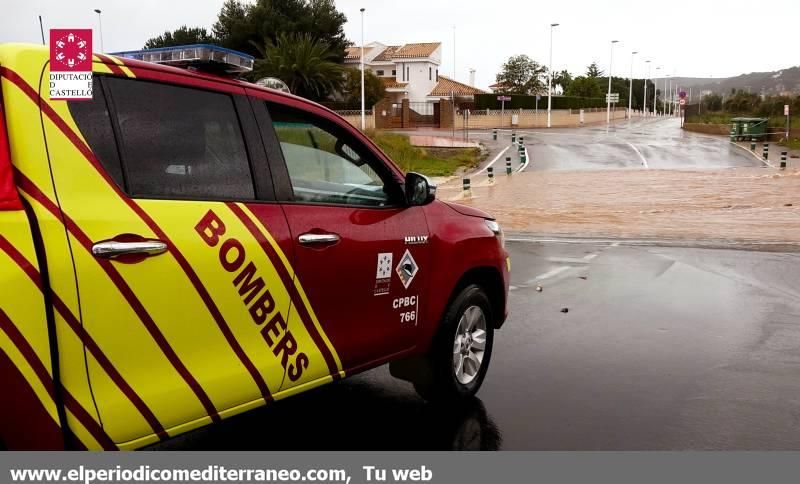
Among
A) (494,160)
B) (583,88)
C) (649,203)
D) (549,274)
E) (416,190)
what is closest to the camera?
(416,190)

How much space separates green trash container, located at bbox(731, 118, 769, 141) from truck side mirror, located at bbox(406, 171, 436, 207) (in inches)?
1825

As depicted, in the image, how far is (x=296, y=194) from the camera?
3840mm

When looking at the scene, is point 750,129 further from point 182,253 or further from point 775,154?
point 182,253

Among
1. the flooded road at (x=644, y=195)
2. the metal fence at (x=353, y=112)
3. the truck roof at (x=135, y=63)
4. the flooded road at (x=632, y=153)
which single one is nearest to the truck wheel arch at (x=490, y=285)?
the truck roof at (x=135, y=63)

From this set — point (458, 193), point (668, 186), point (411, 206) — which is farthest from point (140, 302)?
point (668, 186)

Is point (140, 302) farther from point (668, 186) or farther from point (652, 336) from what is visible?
point (668, 186)

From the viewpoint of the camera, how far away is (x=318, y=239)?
12.3 feet

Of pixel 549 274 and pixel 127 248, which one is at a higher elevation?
pixel 127 248

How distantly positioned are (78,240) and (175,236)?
0.40 m

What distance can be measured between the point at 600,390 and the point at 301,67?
200 feet

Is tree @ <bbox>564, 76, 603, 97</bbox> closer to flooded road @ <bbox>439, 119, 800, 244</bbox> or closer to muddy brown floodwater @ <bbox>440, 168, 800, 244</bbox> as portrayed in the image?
flooded road @ <bbox>439, 119, 800, 244</bbox>

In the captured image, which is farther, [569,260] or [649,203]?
[649,203]

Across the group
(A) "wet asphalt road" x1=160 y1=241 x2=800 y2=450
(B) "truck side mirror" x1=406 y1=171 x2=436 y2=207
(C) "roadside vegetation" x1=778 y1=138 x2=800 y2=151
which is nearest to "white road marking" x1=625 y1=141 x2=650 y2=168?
(C) "roadside vegetation" x1=778 y1=138 x2=800 y2=151

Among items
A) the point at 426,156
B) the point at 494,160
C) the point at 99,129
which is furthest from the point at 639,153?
the point at 99,129
